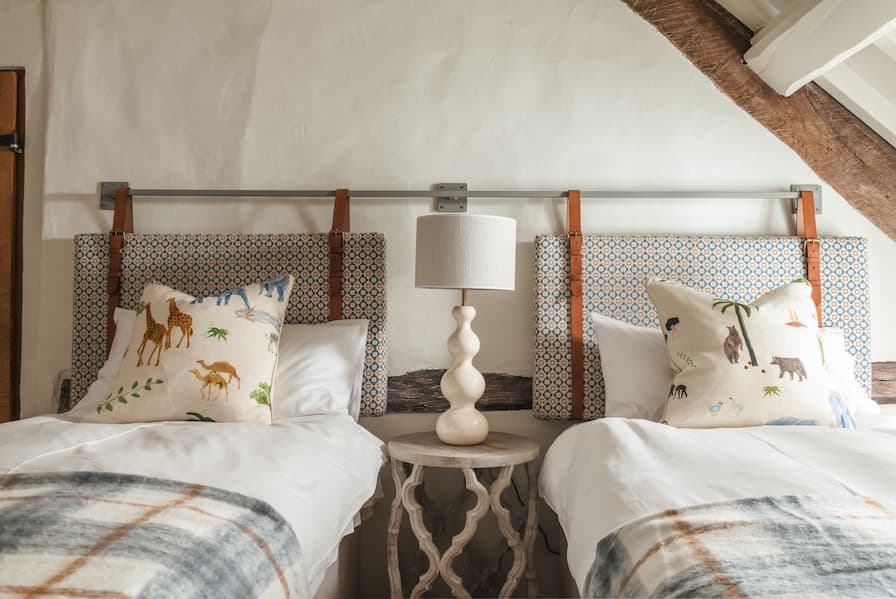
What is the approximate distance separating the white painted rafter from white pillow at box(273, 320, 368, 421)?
61.4 inches

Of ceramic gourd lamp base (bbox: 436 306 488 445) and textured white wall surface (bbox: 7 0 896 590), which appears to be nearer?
ceramic gourd lamp base (bbox: 436 306 488 445)

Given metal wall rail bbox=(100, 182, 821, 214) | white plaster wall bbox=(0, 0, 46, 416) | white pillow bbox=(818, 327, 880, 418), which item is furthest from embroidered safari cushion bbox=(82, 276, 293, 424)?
white pillow bbox=(818, 327, 880, 418)

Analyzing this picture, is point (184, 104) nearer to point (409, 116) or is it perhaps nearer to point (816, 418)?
point (409, 116)

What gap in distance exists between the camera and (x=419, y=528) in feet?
6.49

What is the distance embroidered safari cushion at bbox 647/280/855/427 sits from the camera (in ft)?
5.98

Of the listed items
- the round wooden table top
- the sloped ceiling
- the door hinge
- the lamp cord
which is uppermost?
the sloped ceiling

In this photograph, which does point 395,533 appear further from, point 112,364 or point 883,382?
point 883,382

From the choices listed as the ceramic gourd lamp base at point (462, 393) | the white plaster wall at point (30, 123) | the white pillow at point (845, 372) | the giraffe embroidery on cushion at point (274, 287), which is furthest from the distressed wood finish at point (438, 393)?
the white plaster wall at point (30, 123)

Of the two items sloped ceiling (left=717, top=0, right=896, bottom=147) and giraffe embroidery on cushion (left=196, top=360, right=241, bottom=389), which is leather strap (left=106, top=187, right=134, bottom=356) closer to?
giraffe embroidery on cushion (left=196, top=360, right=241, bottom=389)

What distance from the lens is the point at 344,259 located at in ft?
7.70

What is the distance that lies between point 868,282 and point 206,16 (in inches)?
94.8

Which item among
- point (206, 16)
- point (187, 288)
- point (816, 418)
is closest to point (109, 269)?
point (187, 288)

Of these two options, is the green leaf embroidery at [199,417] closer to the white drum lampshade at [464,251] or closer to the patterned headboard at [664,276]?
the white drum lampshade at [464,251]

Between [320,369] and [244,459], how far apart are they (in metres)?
0.69
